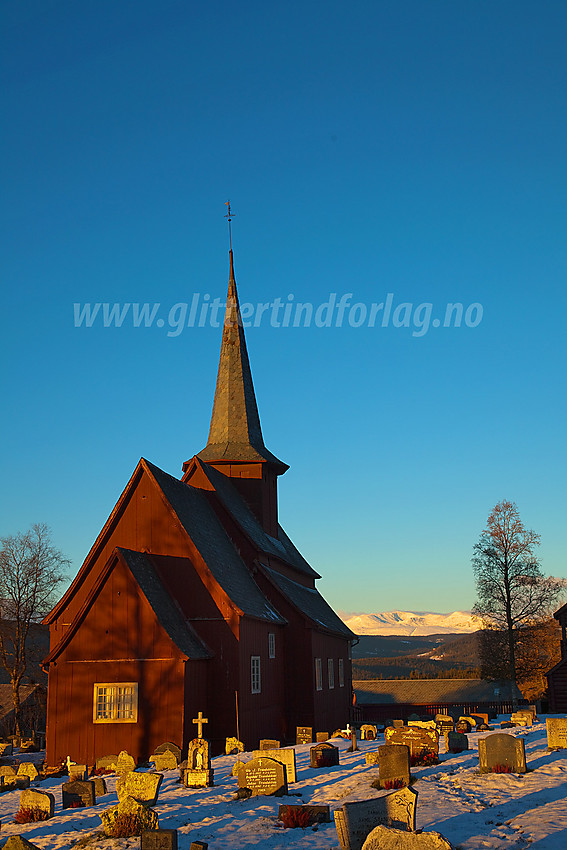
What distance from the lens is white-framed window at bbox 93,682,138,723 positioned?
23.9m

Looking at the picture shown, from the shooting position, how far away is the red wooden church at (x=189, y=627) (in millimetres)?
24031

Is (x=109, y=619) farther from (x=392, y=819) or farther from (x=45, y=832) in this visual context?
(x=392, y=819)

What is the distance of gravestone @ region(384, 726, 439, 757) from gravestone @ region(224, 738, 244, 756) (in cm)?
591

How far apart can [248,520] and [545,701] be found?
17588 mm

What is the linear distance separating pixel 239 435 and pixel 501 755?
23.4 metres

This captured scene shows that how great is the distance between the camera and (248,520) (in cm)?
3500

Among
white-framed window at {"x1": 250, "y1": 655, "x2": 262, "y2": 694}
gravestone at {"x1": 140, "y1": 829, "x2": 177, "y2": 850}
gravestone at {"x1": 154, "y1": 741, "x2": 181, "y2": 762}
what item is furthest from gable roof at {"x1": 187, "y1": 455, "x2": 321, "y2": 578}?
gravestone at {"x1": 140, "y1": 829, "x2": 177, "y2": 850}

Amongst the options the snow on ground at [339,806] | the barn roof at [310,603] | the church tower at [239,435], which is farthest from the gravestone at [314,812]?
the church tower at [239,435]

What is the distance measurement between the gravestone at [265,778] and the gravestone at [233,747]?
7.87m

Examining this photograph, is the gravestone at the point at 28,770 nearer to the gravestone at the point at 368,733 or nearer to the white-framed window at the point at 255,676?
the white-framed window at the point at 255,676

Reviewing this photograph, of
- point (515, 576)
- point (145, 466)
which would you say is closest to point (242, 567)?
point (145, 466)

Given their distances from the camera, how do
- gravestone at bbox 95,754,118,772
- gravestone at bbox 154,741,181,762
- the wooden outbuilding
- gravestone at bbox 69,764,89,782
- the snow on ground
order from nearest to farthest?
the snow on ground < gravestone at bbox 69,764,89,782 < gravestone at bbox 154,741,181,762 < gravestone at bbox 95,754,118,772 < the wooden outbuilding

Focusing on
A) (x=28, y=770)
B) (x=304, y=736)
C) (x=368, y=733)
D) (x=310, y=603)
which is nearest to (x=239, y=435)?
(x=310, y=603)

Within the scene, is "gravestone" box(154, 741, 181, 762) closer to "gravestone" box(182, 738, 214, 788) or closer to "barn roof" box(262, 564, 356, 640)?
"gravestone" box(182, 738, 214, 788)
